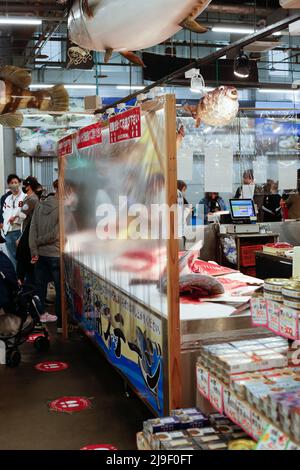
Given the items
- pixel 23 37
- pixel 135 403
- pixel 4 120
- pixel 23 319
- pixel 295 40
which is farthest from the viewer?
pixel 295 40

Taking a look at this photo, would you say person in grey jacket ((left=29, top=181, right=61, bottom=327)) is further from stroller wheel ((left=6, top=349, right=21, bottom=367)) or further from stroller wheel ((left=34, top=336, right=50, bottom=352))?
stroller wheel ((left=6, top=349, right=21, bottom=367))

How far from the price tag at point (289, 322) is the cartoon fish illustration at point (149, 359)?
1.17m

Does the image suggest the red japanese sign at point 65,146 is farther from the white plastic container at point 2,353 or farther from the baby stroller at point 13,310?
the white plastic container at point 2,353

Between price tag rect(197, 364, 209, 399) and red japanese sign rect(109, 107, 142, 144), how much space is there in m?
1.53

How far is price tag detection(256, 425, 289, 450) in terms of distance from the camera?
1.99m

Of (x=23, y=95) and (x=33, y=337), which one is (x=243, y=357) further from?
(x=23, y=95)

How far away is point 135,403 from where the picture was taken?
4277 mm

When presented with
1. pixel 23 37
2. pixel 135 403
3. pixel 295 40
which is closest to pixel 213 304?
pixel 135 403

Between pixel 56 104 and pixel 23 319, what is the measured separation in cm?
247

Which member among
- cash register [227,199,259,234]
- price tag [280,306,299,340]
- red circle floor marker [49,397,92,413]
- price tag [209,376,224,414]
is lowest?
red circle floor marker [49,397,92,413]

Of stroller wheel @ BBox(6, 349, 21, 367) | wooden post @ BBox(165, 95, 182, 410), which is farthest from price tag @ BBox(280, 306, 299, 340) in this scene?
stroller wheel @ BBox(6, 349, 21, 367)

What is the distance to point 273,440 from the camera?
6.72ft
